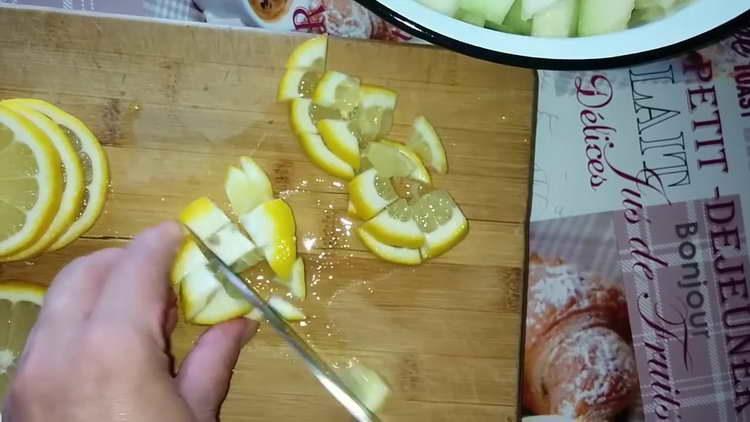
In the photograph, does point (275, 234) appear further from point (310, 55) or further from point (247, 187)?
point (310, 55)

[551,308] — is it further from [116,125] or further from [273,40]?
[116,125]

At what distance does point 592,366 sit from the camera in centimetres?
102

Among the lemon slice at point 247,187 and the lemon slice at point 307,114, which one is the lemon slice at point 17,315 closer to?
the lemon slice at point 247,187

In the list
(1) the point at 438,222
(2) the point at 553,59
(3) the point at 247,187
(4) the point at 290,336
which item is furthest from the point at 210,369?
(2) the point at 553,59

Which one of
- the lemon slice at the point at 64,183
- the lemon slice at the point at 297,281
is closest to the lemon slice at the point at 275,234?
the lemon slice at the point at 297,281

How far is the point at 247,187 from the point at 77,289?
0.24 metres

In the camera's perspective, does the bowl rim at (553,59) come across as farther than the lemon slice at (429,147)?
No

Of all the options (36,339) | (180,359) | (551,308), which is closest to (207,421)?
(180,359)

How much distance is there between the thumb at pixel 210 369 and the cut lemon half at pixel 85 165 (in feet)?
0.70

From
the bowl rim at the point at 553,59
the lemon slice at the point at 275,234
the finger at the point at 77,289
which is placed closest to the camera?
the bowl rim at the point at 553,59

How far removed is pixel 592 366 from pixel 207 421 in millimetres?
518

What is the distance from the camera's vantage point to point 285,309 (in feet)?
3.19

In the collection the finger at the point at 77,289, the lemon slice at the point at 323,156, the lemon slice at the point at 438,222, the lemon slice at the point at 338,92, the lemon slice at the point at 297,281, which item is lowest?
Result: the finger at the point at 77,289

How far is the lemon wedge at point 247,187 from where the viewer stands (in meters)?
0.97
